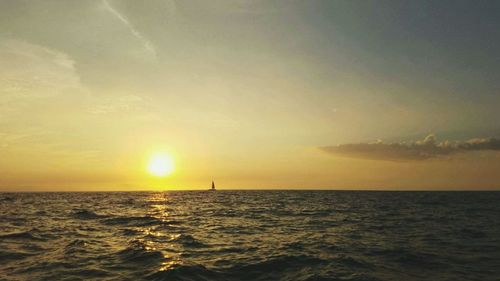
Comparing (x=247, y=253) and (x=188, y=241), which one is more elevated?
(x=188, y=241)

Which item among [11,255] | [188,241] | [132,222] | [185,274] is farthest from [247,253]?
[132,222]

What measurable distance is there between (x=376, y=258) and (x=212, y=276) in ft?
28.2

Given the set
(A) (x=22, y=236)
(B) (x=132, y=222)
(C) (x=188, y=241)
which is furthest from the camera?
(B) (x=132, y=222)

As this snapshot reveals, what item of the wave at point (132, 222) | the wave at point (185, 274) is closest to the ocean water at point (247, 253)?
the wave at point (185, 274)

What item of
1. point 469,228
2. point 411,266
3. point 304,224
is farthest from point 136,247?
point 469,228

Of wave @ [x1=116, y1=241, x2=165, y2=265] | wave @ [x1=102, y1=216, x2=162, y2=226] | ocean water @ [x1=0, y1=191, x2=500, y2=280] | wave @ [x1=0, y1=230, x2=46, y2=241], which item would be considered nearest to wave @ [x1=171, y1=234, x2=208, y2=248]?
ocean water @ [x1=0, y1=191, x2=500, y2=280]

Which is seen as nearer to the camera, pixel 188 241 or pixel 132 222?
pixel 188 241

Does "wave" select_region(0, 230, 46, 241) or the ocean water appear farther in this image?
"wave" select_region(0, 230, 46, 241)

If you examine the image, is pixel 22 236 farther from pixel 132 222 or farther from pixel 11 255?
pixel 132 222

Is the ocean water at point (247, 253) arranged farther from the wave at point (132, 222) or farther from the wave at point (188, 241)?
the wave at point (132, 222)

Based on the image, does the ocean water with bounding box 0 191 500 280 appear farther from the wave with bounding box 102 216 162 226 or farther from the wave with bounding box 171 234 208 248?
the wave with bounding box 102 216 162 226

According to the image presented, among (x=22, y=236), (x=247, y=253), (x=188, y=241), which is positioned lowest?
(x=247, y=253)

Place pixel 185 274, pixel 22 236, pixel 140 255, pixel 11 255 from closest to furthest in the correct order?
pixel 185 274
pixel 11 255
pixel 140 255
pixel 22 236

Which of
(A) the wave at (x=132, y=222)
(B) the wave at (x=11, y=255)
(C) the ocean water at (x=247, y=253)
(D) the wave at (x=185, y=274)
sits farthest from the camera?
(A) the wave at (x=132, y=222)
